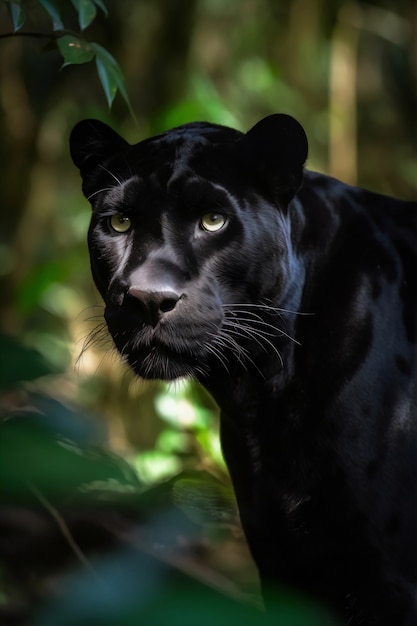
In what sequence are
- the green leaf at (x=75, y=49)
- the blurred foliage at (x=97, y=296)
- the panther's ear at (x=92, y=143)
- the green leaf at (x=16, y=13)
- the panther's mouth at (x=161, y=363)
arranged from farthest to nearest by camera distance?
the panther's ear at (x=92, y=143) → the panther's mouth at (x=161, y=363) → the green leaf at (x=75, y=49) → the green leaf at (x=16, y=13) → the blurred foliage at (x=97, y=296)

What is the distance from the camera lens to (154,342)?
182cm

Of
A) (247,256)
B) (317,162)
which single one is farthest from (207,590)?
(317,162)

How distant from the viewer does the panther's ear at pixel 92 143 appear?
6.75 feet

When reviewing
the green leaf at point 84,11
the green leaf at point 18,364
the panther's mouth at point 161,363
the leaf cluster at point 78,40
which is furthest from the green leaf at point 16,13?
the green leaf at point 18,364

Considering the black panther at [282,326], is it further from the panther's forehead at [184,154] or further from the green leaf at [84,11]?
the green leaf at [84,11]

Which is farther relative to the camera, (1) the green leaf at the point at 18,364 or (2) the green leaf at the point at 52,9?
(2) the green leaf at the point at 52,9

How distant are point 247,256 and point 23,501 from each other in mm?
1357

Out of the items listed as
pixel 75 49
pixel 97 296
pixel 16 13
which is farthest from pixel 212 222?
pixel 97 296

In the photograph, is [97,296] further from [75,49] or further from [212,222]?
[75,49]

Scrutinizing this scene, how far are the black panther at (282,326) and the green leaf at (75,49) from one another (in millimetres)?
284

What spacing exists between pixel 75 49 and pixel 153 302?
20.7 inches

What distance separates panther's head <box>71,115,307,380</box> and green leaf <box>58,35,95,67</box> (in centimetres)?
28

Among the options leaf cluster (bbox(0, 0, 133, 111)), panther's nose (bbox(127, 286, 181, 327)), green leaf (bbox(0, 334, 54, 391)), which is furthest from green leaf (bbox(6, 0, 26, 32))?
green leaf (bbox(0, 334, 54, 391))

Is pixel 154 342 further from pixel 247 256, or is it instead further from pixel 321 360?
pixel 321 360
